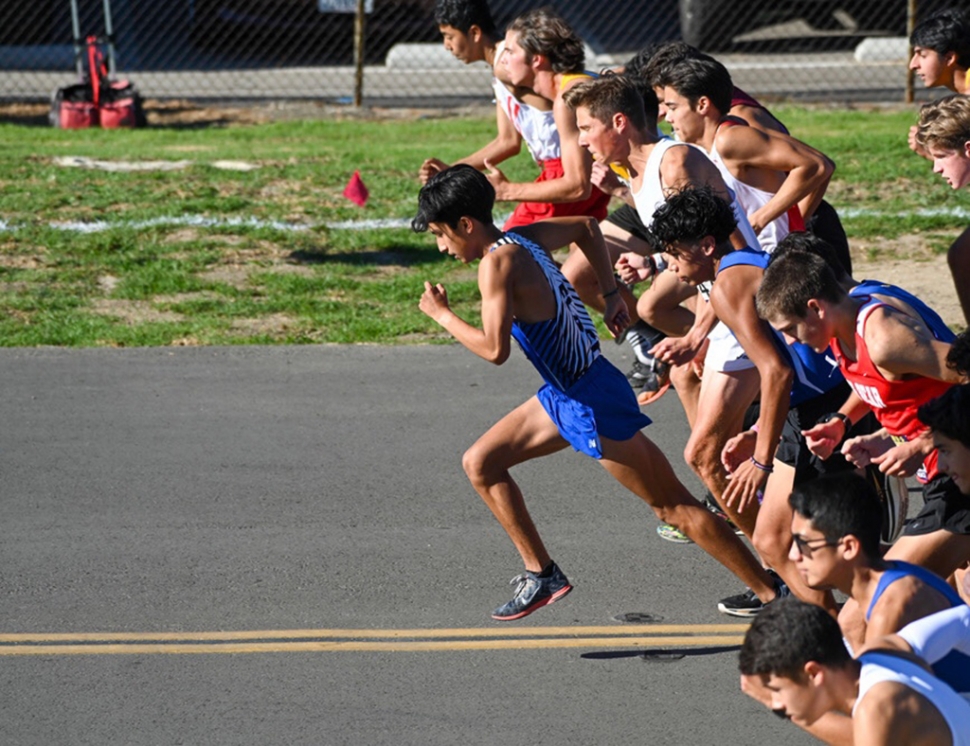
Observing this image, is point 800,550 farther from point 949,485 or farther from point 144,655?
point 144,655

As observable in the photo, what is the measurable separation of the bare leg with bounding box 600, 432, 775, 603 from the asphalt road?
301 millimetres

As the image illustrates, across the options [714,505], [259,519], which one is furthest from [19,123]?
[714,505]

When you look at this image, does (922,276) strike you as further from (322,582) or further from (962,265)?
(322,582)

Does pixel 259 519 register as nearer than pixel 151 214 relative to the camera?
Yes

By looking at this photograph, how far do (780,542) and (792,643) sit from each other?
6.44 feet

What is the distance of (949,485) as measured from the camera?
16.4 feet

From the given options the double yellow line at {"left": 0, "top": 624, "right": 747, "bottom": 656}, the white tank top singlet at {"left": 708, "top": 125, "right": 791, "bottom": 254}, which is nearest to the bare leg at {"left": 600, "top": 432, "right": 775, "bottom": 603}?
the double yellow line at {"left": 0, "top": 624, "right": 747, "bottom": 656}

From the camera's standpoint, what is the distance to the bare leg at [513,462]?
5.88 m

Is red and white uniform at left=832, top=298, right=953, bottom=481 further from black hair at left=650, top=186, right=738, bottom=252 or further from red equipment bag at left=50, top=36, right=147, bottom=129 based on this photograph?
red equipment bag at left=50, top=36, right=147, bottom=129

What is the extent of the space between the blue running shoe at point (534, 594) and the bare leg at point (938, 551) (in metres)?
1.39

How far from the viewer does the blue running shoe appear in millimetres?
5863

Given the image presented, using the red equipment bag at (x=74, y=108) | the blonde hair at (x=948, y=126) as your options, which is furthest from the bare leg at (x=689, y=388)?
the red equipment bag at (x=74, y=108)

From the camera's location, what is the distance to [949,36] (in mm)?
7891

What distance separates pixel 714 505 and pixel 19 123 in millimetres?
11698
